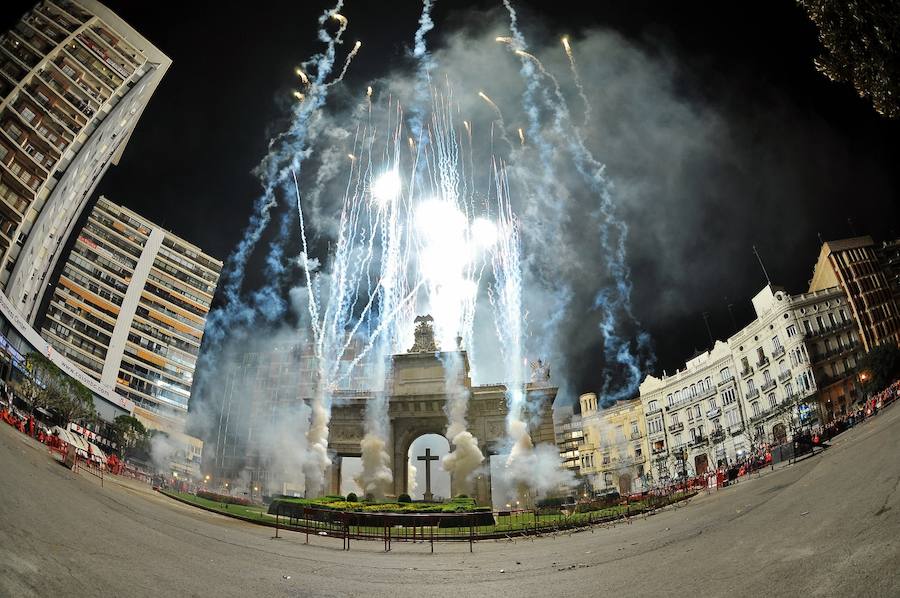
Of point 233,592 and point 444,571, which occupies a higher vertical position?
point 233,592

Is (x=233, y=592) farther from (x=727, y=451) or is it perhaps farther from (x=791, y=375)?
(x=727, y=451)

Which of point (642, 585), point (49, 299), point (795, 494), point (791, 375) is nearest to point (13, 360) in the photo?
point (49, 299)

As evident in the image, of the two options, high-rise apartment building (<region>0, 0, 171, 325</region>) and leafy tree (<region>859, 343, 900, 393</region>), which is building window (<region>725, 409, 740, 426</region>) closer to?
leafy tree (<region>859, 343, 900, 393</region>)

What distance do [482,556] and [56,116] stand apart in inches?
2460

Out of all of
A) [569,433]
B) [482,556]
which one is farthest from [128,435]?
[569,433]

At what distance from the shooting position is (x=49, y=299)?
2633 inches

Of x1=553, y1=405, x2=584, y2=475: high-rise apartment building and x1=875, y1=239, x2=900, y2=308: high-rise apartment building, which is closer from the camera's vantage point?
x1=875, y1=239, x2=900, y2=308: high-rise apartment building

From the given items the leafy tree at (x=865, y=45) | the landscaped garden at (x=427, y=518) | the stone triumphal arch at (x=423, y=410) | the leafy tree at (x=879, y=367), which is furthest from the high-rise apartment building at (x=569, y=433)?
the leafy tree at (x=865, y=45)

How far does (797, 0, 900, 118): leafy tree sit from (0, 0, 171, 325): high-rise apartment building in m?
55.6

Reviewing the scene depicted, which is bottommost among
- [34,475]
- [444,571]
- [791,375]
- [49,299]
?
[444,571]

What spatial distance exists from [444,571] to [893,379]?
51072 mm

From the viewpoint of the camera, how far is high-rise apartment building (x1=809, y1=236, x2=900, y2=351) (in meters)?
52.3

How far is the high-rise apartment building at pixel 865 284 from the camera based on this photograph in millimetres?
52312

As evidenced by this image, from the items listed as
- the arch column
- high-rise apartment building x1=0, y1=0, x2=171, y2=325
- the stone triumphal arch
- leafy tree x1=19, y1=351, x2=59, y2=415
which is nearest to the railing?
the stone triumphal arch
